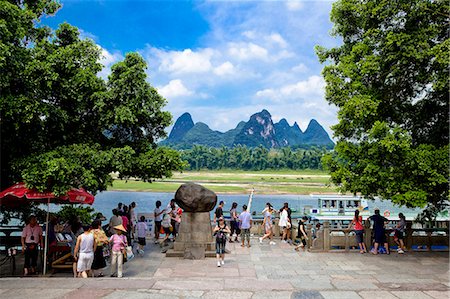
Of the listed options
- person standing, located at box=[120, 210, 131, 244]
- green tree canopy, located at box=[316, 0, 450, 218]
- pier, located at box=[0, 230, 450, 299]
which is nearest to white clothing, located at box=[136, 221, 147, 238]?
person standing, located at box=[120, 210, 131, 244]

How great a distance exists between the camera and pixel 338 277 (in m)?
9.97

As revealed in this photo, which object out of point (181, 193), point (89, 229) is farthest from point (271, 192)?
point (89, 229)

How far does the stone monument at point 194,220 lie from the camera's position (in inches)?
512

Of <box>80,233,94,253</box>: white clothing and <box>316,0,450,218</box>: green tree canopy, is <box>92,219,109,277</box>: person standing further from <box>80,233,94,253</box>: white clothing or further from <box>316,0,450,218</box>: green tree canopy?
<box>316,0,450,218</box>: green tree canopy

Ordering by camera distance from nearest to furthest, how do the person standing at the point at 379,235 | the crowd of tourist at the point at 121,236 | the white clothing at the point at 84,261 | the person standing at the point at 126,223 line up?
1. the white clothing at the point at 84,261
2. the crowd of tourist at the point at 121,236
3. the person standing at the point at 126,223
4. the person standing at the point at 379,235

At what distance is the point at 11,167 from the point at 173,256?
19.4ft

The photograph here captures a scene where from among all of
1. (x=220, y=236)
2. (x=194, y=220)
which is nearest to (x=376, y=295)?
(x=220, y=236)

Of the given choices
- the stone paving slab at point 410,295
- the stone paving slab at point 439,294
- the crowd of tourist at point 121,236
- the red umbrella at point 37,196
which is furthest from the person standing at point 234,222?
the stone paving slab at point 439,294

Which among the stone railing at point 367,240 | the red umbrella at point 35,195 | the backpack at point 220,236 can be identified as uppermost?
the red umbrella at point 35,195

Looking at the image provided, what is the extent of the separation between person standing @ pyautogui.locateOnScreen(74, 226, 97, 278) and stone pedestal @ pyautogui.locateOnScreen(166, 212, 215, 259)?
3.94 metres

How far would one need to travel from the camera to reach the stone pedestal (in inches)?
506

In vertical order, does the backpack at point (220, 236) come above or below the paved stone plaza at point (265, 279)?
above

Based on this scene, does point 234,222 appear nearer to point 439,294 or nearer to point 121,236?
point 121,236

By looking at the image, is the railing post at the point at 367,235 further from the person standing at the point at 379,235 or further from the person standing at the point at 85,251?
the person standing at the point at 85,251
